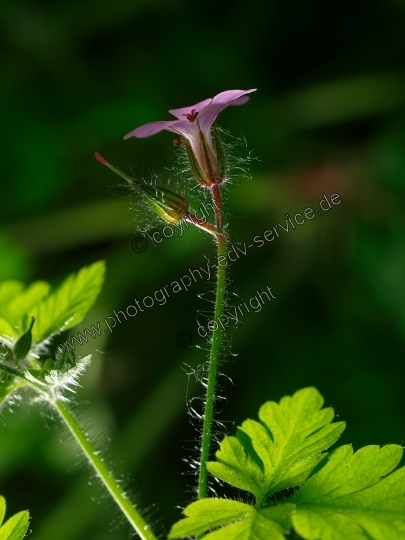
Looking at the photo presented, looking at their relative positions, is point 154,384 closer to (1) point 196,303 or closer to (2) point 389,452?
(1) point 196,303

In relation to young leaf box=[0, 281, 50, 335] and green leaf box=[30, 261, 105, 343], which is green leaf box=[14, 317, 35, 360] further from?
young leaf box=[0, 281, 50, 335]

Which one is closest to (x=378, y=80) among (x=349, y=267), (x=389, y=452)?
(x=349, y=267)

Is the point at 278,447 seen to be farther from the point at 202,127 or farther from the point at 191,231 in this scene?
the point at 191,231

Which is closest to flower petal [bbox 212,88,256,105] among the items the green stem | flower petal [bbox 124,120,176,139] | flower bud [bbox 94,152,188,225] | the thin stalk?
flower petal [bbox 124,120,176,139]

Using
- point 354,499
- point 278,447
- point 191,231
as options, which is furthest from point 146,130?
point 191,231

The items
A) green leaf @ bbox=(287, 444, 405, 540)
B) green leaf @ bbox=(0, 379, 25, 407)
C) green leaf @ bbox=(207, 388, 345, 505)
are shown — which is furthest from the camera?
green leaf @ bbox=(0, 379, 25, 407)
